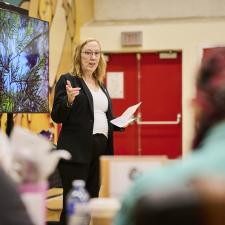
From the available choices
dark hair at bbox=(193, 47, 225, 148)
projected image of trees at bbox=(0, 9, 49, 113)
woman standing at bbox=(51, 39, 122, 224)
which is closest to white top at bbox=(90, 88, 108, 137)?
woman standing at bbox=(51, 39, 122, 224)

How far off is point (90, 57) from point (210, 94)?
A: 224 centimetres

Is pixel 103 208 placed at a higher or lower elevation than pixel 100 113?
lower

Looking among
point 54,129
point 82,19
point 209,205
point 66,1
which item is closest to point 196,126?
point 209,205

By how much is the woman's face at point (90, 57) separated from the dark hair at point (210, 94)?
86.6 inches

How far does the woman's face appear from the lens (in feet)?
10.1

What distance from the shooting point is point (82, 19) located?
6.76 metres

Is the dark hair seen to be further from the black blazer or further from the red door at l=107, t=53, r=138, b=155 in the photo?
the red door at l=107, t=53, r=138, b=155

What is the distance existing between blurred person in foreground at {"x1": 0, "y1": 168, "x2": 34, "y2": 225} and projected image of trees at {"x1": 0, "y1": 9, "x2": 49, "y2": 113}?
214cm

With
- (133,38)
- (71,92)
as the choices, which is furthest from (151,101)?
(71,92)

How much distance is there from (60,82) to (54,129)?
2.82m

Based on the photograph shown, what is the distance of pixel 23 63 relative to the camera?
3246 mm

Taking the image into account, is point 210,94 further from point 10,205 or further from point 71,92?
point 71,92

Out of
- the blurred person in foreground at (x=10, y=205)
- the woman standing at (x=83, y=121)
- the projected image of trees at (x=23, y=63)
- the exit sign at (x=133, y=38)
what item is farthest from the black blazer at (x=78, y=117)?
the exit sign at (x=133, y=38)

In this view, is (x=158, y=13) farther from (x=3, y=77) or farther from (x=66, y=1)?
(x=3, y=77)
